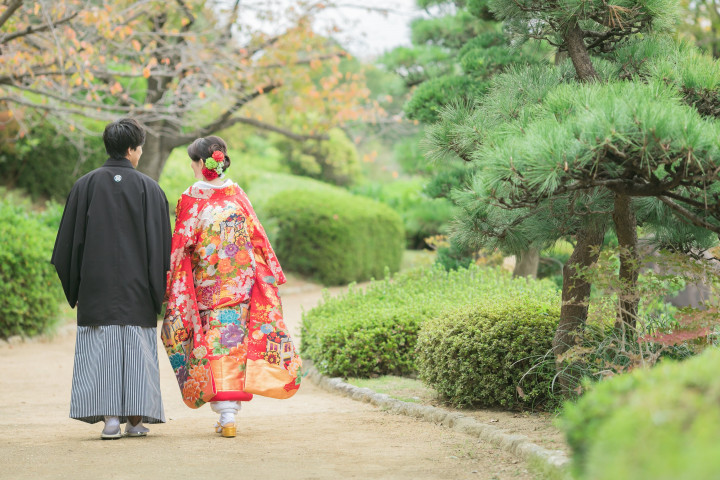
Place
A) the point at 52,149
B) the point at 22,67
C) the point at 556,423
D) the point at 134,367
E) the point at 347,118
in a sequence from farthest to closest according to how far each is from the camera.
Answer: the point at 52,149
the point at 347,118
the point at 22,67
the point at 134,367
the point at 556,423

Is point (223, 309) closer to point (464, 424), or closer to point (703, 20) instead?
point (464, 424)

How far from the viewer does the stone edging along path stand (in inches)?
120

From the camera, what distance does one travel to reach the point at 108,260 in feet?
13.3

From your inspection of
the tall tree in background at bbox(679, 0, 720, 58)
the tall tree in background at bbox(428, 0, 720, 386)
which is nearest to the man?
the tall tree in background at bbox(428, 0, 720, 386)

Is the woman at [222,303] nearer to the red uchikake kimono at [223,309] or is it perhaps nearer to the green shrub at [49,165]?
the red uchikake kimono at [223,309]

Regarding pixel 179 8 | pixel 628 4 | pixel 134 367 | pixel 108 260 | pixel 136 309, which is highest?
pixel 179 8

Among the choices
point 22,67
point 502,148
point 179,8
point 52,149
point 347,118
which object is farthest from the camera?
point 52,149

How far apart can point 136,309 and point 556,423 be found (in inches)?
86.4

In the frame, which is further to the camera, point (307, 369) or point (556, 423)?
point (307, 369)

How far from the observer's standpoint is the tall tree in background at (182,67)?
7.62 metres

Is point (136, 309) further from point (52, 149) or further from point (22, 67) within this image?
point (52, 149)

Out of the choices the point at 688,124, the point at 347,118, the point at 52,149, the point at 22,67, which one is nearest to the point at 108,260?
the point at 688,124

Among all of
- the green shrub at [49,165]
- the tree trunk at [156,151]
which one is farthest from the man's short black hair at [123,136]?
the green shrub at [49,165]

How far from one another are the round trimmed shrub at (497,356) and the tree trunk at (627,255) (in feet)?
1.87
